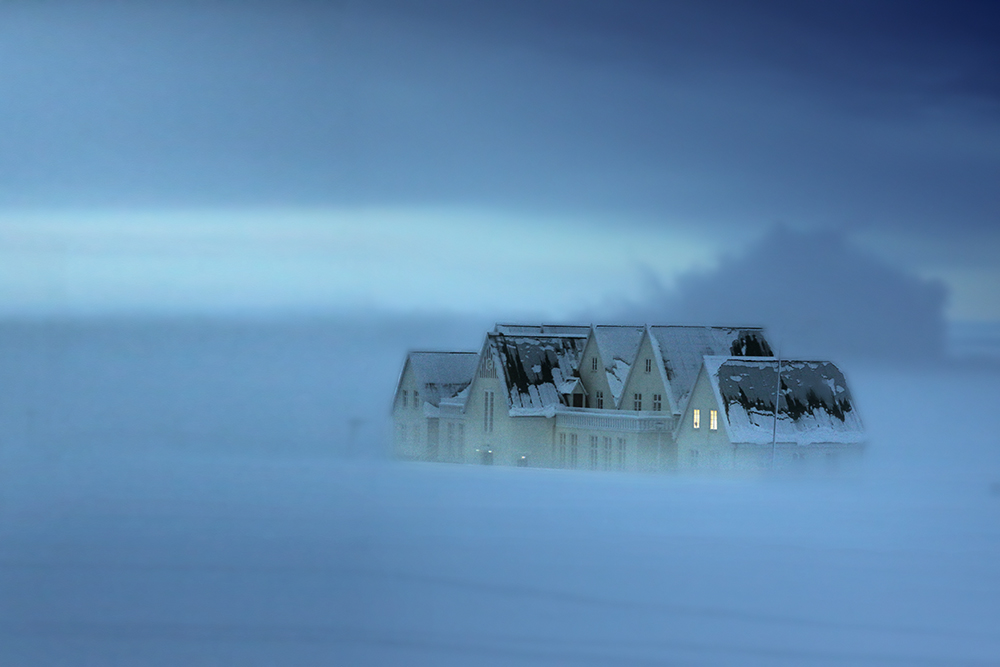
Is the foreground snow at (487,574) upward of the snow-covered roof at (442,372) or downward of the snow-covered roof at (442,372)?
downward

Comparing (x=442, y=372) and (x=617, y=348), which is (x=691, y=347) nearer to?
(x=617, y=348)

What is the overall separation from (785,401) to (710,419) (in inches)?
63.9

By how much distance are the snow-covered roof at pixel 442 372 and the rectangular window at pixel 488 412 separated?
177 cm

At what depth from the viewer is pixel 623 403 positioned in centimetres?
2773

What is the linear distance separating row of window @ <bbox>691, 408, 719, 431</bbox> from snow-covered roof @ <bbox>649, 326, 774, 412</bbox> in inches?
34.1

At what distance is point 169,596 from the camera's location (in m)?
5.92

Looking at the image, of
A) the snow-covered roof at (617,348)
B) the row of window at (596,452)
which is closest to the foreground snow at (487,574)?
the row of window at (596,452)

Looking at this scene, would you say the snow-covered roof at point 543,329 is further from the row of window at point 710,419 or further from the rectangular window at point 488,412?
the row of window at point 710,419

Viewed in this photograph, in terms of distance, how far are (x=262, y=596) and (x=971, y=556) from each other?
3.99m

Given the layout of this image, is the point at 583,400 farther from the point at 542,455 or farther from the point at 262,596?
the point at 262,596

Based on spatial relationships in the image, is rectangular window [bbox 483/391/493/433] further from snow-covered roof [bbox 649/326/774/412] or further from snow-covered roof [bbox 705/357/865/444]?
snow-covered roof [bbox 705/357/865/444]

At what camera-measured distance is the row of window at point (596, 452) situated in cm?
2639

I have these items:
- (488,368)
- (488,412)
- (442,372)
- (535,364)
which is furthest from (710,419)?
(442,372)

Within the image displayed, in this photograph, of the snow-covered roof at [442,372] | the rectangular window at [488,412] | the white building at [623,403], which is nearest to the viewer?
the white building at [623,403]
